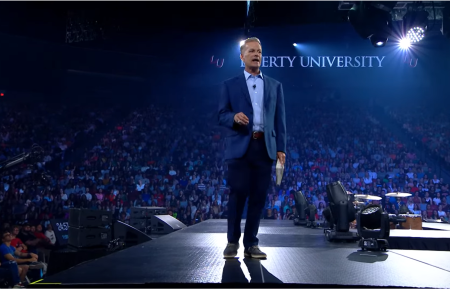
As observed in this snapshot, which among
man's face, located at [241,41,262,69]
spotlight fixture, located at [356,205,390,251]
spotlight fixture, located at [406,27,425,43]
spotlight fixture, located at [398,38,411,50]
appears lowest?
spotlight fixture, located at [356,205,390,251]

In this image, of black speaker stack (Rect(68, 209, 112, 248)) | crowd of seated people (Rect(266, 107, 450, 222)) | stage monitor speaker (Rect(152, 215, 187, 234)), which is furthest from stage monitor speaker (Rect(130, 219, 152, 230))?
crowd of seated people (Rect(266, 107, 450, 222))

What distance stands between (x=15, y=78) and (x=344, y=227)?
16162mm

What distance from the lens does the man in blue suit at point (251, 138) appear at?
7.85ft

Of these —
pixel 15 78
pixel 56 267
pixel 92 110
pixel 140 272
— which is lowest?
pixel 56 267

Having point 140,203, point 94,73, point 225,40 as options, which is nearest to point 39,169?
point 140,203

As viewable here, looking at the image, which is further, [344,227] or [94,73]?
[94,73]

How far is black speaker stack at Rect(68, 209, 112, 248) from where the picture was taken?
15.2 ft

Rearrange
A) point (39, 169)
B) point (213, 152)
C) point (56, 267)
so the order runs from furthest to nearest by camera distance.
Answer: point (213, 152) → point (39, 169) → point (56, 267)

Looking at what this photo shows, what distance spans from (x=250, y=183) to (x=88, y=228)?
2.93 m

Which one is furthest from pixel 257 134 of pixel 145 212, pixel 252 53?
pixel 145 212

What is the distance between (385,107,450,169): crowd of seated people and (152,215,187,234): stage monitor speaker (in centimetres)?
1103

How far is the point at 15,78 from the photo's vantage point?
16.5 meters

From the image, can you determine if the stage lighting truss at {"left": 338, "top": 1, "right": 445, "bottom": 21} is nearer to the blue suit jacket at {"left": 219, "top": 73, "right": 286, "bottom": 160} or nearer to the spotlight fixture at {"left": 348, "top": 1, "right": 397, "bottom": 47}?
the spotlight fixture at {"left": 348, "top": 1, "right": 397, "bottom": 47}

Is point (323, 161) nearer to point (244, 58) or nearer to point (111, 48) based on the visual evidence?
point (111, 48)
